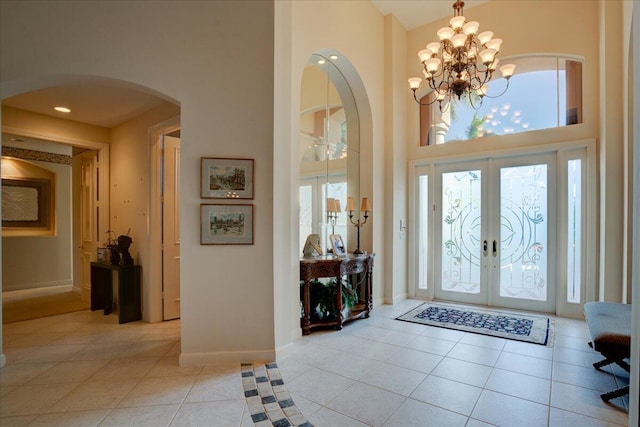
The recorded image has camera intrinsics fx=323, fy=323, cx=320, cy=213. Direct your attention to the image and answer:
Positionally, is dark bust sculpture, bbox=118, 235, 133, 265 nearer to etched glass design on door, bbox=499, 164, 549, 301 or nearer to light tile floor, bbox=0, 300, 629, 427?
light tile floor, bbox=0, 300, 629, 427

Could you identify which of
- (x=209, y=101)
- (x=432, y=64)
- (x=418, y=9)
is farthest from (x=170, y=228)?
(x=418, y=9)

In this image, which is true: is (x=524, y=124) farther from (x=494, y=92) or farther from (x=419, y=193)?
(x=419, y=193)

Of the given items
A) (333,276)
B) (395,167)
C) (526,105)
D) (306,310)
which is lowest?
(306,310)

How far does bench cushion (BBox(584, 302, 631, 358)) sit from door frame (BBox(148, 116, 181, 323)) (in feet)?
15.7

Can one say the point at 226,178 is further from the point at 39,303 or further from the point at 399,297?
the point at 39,303

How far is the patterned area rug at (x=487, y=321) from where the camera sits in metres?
3.78

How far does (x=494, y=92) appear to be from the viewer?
5.14 m

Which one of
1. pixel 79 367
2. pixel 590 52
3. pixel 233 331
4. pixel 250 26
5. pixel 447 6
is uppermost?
pixel 447 6

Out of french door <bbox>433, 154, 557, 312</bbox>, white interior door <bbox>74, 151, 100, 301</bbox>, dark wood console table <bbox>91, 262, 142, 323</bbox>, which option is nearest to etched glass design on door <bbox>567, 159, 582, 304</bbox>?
french door <bbox>433, 154, 557, 312</bbox>

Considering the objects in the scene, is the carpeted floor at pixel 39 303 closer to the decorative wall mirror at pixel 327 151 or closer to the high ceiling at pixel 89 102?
the high ceiling at pixel 89 102

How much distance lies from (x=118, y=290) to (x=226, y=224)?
2547mm

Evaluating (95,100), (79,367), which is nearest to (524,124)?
(95,100)

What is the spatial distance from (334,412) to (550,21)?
18.9 feet

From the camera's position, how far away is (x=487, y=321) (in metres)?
4.28
